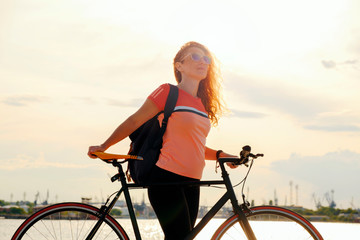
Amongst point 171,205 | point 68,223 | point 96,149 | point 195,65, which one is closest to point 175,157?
point 171,205

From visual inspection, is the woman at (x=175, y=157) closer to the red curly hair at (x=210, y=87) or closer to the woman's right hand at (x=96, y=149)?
the woman's right hand at (x=96, y=149)

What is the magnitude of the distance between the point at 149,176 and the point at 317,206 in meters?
188

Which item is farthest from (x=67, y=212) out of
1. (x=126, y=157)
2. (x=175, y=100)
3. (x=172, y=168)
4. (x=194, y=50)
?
(x=194, y=50)

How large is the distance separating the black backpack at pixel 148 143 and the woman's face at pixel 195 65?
1.07ft

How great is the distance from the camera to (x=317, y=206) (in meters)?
182

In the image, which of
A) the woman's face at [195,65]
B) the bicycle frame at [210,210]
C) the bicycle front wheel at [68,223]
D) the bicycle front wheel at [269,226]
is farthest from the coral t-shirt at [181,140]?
the bicycle front wheel at [68,223]

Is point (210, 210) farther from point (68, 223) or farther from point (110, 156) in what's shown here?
point (68, 223)

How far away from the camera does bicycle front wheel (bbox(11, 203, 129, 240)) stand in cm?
398

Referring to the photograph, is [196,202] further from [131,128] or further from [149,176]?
[131,128]

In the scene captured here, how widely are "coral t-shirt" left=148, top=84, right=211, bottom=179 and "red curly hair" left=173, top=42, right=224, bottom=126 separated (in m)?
0.50

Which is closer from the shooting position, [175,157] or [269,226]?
[175,157]

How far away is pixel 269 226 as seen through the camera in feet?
13.0

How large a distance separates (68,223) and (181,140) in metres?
1.12

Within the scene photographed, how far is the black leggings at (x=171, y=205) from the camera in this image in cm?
388
